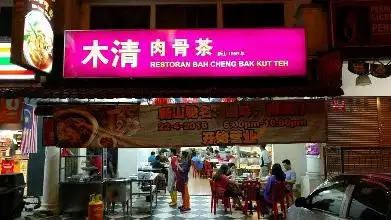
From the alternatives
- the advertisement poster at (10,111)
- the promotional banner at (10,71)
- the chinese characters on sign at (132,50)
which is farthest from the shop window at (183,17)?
the advertisement poster at (10,111)

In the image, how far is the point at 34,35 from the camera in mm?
6855

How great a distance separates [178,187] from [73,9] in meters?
6.29

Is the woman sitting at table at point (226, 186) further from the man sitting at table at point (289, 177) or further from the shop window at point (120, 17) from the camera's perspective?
the shop window at point (120, 17)

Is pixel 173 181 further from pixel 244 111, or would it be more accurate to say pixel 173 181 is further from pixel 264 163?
pixel 244 111

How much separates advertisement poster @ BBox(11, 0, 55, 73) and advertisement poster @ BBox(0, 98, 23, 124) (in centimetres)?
124

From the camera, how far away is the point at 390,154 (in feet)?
32.3

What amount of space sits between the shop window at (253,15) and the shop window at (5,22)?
16.9 feet

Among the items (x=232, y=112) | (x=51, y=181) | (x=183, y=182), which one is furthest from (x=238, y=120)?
(x=51, y=181)

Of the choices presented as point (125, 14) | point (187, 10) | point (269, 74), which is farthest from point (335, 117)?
point (125, 14)

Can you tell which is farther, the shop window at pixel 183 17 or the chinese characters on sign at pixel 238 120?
the shop window at pixel 183 17

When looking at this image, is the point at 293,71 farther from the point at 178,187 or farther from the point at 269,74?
the point at 178,187

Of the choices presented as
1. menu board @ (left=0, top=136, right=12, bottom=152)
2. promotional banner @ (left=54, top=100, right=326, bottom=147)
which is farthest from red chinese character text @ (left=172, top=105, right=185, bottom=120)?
menu board @ (left=0, top=136, right=12, bottom=152)

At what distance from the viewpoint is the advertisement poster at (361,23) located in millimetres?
8164

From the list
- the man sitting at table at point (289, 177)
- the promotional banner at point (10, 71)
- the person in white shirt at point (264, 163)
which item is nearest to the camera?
the promotional banner at point (10, 71)
